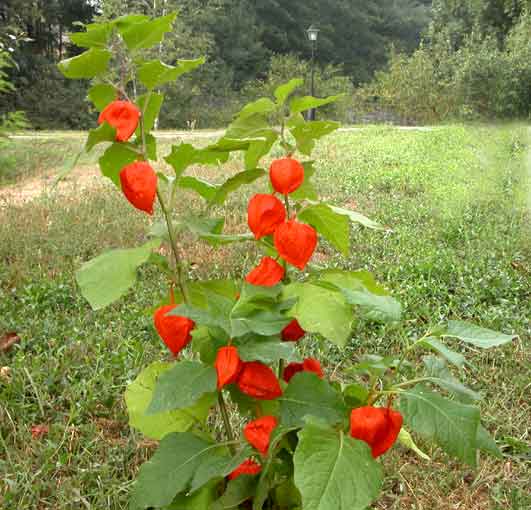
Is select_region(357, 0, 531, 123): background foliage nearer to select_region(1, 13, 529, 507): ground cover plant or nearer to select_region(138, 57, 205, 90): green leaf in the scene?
select_region(1, 13, 529, 507): ground cover plant

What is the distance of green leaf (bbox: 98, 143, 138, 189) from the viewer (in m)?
0.93

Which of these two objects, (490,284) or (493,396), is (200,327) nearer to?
(493,396)

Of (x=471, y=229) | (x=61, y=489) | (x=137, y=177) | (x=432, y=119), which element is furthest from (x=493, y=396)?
(x=432, y=119)

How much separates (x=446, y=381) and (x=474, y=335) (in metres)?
0.08

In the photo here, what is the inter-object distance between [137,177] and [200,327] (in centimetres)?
25

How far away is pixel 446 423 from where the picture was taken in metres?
0.81

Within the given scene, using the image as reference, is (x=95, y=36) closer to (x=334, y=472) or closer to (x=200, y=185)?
(x=200, y=185)

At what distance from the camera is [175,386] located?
0.83 metres

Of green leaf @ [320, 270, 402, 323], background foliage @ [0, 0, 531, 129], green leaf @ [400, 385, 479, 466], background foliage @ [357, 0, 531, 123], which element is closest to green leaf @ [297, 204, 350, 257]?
green leaf @ [320, 270, 402, 323]

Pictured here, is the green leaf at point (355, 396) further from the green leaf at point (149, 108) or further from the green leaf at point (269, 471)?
the green leaf at point (149, 108)

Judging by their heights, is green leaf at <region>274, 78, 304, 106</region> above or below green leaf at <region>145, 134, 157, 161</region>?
above

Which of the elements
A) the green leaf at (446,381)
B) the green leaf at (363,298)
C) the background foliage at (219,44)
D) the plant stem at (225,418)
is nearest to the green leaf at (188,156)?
the green leaf at (363,298)

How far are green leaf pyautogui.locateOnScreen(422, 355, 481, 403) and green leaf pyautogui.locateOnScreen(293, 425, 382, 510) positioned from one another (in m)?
0.16

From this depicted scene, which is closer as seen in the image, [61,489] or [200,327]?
[200,327]
